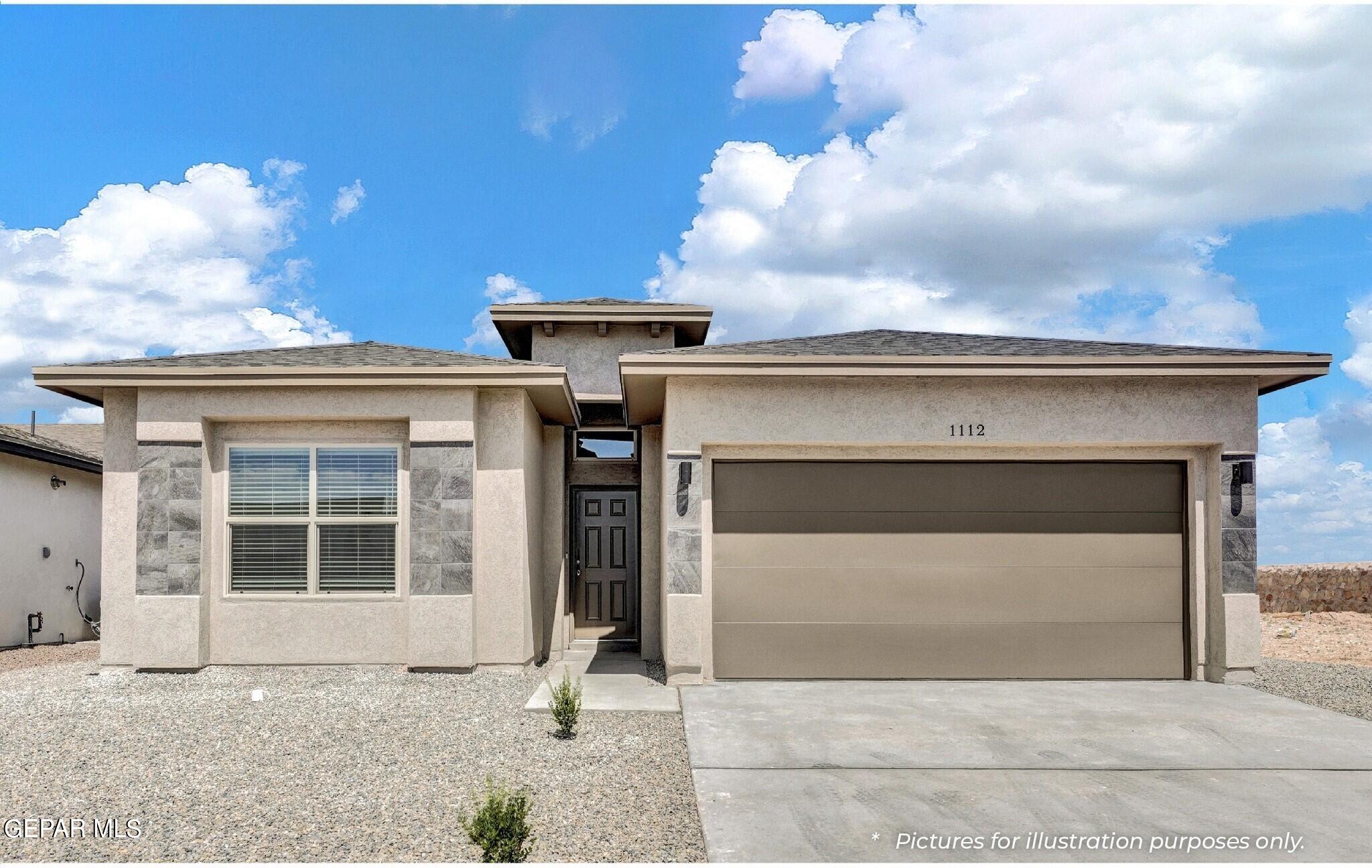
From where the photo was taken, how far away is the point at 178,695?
8.90 meters

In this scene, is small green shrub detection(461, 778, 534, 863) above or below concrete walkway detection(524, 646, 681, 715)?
above

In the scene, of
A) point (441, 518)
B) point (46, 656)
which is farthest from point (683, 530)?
point (46, 656)

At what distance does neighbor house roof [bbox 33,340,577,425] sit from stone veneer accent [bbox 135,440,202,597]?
75 cm

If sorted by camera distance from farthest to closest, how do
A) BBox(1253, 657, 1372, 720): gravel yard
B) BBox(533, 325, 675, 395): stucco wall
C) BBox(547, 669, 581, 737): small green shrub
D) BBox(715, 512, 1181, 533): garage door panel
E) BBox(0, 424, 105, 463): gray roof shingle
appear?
BBox(0, 424, 105, 463): gray roof shingle
BBox(533, 325, 675, 395): stucco wall
BBox(715, 512, 1181, 533): garage door panel
BBox(1253, 657, 1372, 720): gravel yard
BBox(547, 669, 581, 737): small green shrub

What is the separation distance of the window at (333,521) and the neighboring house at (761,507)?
0.02 metres

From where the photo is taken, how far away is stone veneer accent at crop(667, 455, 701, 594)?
9.28m

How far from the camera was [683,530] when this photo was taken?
9.31 metres

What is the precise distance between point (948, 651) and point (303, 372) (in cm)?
746

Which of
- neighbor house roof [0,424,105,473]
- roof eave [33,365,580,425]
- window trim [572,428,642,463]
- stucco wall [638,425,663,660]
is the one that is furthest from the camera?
neighbor house roof [0,424,105,473]

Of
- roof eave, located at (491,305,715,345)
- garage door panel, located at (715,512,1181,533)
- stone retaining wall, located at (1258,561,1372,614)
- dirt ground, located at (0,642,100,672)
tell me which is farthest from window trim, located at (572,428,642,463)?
stone retaining wall, located at (1258,561,1372,614)

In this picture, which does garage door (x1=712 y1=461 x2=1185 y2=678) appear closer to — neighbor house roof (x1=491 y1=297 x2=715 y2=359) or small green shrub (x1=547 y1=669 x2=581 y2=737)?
small green shrub (x1=547 y1=669 x2=581 y2=737)

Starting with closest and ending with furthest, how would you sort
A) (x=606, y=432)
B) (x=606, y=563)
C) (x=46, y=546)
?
1. (x=606, y=563)
2. (x=606, y=432)
3. (x=46, y=546)

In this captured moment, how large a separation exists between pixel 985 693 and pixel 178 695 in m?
7.89

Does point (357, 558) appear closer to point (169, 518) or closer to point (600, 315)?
point (169, 518)
